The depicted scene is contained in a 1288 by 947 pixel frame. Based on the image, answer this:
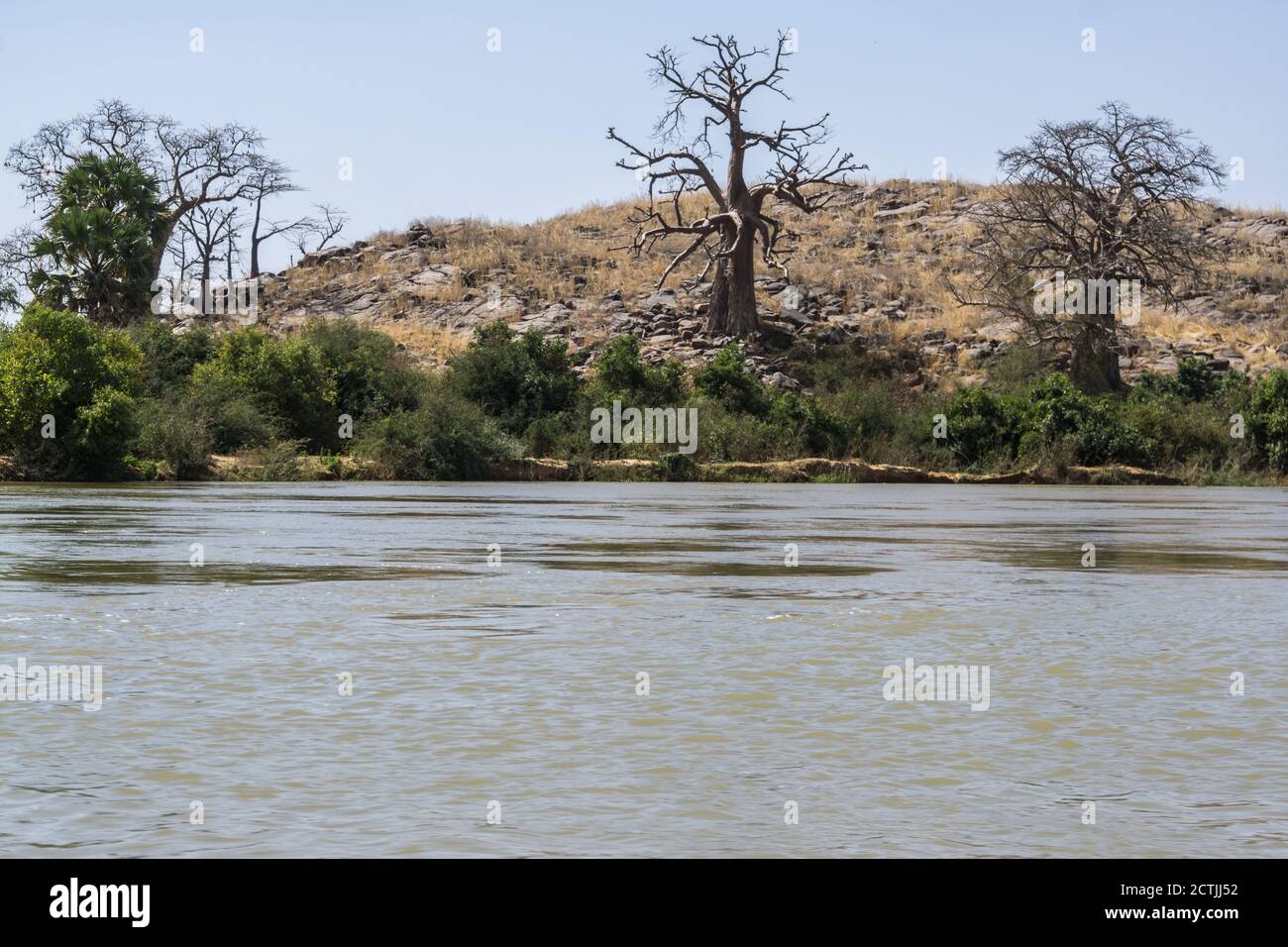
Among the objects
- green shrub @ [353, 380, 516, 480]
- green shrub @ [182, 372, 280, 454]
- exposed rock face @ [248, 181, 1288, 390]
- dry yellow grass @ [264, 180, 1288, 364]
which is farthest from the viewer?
dry yellow grass @ [264, 180, 1288, 364]

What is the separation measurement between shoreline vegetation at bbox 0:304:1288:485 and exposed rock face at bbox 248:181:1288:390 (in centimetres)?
695

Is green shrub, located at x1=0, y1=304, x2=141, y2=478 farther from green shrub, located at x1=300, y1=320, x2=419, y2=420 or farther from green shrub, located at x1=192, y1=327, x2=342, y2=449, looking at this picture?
green shrub, located at x1=300, y1=320, x2=419, y2=420

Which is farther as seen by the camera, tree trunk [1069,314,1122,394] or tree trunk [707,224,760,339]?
tree trunk [707,224,760,339]

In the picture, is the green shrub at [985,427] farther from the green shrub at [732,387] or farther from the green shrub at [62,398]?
Answer: the green shrub at [62,398]

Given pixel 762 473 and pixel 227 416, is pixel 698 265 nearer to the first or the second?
pixel 762 473

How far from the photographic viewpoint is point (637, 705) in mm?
7469

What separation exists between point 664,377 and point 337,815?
1798 inches

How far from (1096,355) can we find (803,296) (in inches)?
671

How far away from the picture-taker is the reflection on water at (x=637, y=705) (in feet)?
16.9

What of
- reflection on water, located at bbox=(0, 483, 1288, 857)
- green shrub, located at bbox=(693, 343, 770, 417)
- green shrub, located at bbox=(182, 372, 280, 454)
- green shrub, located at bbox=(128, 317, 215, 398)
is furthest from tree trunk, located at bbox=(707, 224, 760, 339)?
reflection on water, located at bbox=(0, 483, 1288, 857)

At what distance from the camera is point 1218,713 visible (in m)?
7.36

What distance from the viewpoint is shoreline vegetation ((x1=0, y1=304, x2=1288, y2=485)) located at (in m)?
40.2
